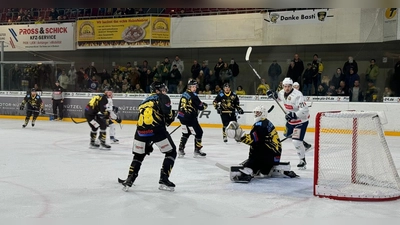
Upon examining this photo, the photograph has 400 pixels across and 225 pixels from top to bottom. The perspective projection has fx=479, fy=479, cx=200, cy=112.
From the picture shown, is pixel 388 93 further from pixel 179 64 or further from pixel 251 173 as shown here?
pixel 251 173

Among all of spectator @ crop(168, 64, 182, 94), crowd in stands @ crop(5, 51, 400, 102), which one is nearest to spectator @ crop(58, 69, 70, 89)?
crowd in stands @ crop(5, 51, 400, 102)

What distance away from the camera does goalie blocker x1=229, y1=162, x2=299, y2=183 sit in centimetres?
615

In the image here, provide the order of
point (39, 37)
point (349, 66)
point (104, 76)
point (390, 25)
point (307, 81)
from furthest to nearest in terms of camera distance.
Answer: point (39, 37)
point (104, 76)
point (307, 81)
point (390, 25)
point (349, 66)

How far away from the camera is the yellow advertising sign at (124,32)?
17.9m

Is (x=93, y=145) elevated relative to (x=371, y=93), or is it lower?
lower

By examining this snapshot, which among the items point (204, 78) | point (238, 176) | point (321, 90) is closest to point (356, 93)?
point (321, 90)

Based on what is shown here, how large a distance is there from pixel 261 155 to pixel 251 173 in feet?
1.00

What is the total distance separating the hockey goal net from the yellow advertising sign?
40.8 ft

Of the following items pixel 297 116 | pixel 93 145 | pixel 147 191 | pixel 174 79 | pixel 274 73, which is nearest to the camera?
pixel 147 191

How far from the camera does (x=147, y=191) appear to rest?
220 inches

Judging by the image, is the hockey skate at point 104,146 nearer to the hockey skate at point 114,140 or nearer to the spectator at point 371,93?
the hockey skate at point 114,140

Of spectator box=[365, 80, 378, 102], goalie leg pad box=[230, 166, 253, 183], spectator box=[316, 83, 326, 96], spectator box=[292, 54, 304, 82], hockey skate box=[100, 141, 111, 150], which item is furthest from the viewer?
spectator box=[292, 54, 304, 82]

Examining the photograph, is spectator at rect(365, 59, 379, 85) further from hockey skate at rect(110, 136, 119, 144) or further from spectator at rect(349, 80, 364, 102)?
hockey skate at rect(110, 136, 119, 144)

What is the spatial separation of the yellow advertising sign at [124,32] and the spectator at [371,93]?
7631 millimetres
